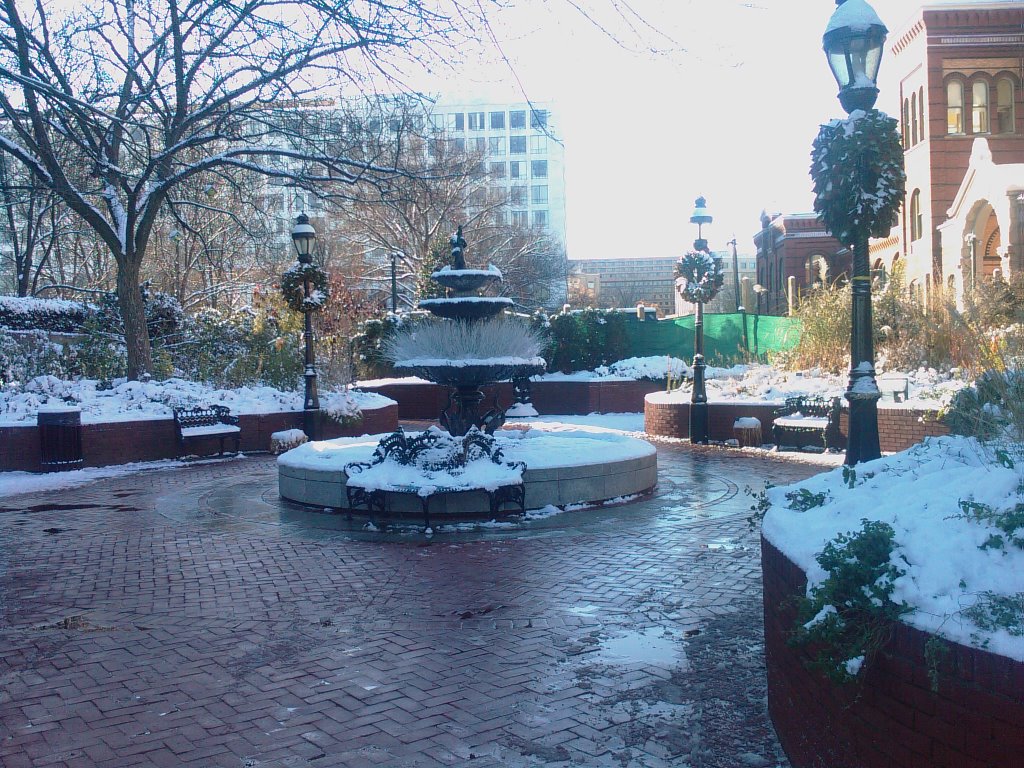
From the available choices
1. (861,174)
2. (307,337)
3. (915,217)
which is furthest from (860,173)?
(915,217)

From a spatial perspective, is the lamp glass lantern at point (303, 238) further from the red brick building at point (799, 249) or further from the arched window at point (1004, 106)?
the red brick building at point (799, 249)

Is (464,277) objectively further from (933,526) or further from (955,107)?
(955,107)

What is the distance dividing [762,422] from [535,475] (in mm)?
7686

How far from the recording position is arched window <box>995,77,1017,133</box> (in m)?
31.4

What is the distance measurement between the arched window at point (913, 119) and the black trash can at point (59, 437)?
30.5 metres

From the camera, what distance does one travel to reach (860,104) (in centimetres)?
659

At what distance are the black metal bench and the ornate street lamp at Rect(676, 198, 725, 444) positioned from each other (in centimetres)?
859

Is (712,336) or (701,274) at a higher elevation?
(701,274)

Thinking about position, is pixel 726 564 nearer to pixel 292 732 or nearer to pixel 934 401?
pixel 292 732

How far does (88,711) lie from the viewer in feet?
15.1

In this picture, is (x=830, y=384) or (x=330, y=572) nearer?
(x=330, y=572)

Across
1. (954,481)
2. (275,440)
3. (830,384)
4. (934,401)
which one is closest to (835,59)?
(954,481)

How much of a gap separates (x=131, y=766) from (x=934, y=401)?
41.3 feet

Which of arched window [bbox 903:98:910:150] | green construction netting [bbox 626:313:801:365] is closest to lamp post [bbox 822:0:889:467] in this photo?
green construction netting [bbox 626:313:801:365]
